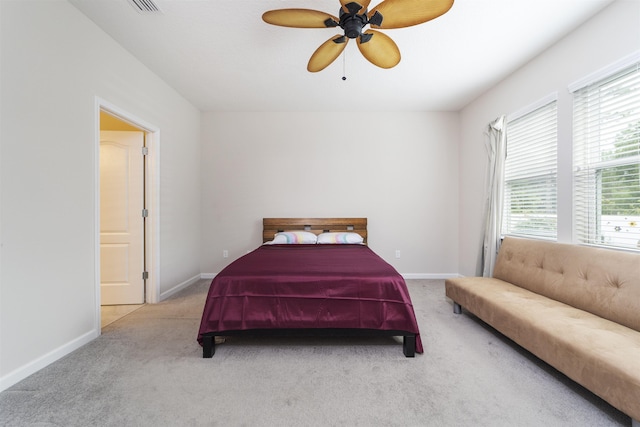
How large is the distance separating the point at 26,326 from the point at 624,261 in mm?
4093

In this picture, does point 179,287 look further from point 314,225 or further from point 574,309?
point 574,309

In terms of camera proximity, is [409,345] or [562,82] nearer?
[409,345]

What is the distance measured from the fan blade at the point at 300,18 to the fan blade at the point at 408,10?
0.29 m

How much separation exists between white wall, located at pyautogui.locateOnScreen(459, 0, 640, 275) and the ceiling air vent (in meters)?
3.16

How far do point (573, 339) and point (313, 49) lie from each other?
303cm

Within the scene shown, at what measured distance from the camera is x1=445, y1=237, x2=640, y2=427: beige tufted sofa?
129 cm

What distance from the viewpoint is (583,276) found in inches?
77.6

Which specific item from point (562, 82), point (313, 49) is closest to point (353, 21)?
point (313, 49)

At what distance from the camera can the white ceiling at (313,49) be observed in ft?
6.77

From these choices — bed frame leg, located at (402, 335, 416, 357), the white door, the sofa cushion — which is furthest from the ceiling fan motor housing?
the white door

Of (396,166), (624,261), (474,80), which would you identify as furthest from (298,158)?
(624,261)

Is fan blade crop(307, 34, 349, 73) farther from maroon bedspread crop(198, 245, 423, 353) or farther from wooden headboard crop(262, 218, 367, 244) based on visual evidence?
wooden headboard crop(262, 218, 367, 244)

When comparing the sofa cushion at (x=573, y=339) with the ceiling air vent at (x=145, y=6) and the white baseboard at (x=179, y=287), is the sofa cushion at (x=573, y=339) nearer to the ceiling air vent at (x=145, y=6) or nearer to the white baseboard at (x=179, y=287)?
the white baseboard at (x=179, y=287)

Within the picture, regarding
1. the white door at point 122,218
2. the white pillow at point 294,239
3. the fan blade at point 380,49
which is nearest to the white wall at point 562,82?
the fan blade at point 380,49
